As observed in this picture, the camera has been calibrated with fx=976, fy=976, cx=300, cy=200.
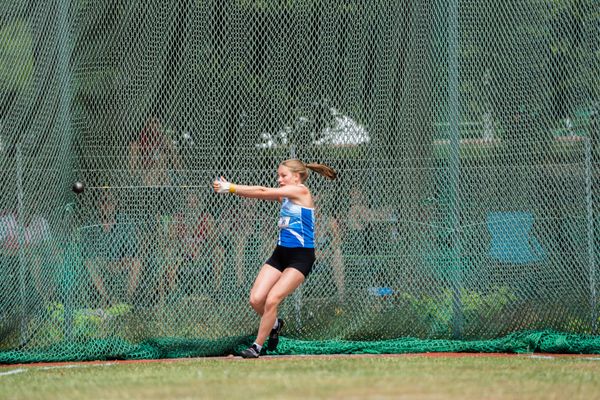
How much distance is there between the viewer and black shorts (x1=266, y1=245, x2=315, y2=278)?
30.1ft

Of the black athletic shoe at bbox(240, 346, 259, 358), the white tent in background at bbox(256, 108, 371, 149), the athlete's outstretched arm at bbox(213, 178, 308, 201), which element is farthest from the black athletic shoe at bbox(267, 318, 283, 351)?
the white tent in background at bbox(256, 108, 371, 149)

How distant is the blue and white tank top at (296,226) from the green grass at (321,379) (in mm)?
1117

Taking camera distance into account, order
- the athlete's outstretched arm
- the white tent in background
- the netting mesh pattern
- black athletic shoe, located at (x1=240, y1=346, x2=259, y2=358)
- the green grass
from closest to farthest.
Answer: the green grass → the athlete's outstretched arm → black athletic shoe, located at (x1=240, y1=346, x2=259, y2=358) → the netting mesh pattern → the white tent in background

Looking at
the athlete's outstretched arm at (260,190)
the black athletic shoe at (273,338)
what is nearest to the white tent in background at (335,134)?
the athlete's outstretched arm at (260,190)

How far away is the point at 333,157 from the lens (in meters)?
10.3

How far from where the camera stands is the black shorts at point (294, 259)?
9.16m

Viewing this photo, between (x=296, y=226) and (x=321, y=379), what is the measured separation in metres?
2.64

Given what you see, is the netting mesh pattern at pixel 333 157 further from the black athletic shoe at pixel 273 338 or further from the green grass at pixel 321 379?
the green grass at pixel 321 379

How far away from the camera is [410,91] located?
1038 centimetres

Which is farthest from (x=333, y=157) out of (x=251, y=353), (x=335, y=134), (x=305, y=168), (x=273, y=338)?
(x=251, y=353)

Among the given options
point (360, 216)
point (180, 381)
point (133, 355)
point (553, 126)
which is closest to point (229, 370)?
point (180, 381)

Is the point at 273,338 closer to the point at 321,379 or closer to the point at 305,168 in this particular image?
the point at 305,168

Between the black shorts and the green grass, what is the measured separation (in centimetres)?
88

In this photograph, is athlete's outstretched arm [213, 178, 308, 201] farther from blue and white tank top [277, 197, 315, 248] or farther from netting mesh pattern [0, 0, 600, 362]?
netting mesh pattern [0, 0, 600, 362]
